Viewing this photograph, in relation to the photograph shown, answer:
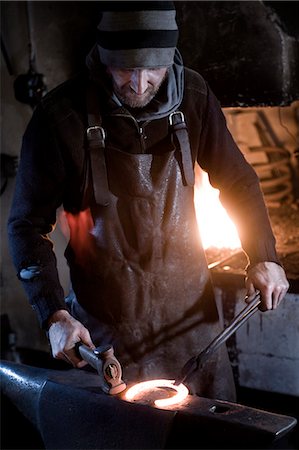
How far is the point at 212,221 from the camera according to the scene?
5.25 metres

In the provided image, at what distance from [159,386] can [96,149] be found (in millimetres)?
1173

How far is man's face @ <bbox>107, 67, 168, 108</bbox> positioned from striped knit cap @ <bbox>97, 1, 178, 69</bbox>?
2.0 inches

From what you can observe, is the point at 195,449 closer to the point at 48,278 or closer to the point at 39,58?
the point at 48,278

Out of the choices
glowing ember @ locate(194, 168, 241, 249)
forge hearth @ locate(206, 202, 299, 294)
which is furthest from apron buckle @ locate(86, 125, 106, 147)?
glowing ember @ locate(194, 168, 241, 249)

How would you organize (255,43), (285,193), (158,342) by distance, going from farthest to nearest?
(285,193) < (255,43) < (158,342)

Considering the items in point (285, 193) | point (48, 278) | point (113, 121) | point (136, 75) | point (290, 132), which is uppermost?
point (136, 75)

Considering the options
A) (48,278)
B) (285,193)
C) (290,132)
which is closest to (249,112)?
(290,132)

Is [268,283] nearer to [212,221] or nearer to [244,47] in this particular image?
[244,47]

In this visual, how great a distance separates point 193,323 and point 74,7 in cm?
281

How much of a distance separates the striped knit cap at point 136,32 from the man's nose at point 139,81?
1.6 inches

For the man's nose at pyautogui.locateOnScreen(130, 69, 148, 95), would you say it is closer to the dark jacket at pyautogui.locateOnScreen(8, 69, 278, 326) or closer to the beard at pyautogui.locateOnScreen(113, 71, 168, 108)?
the beard at pyautogui.locateOnScreen(113, 71, 168, 108)

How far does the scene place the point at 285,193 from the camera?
620cm

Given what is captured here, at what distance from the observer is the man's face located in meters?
3.08

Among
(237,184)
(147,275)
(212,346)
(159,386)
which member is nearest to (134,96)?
(237,184)
